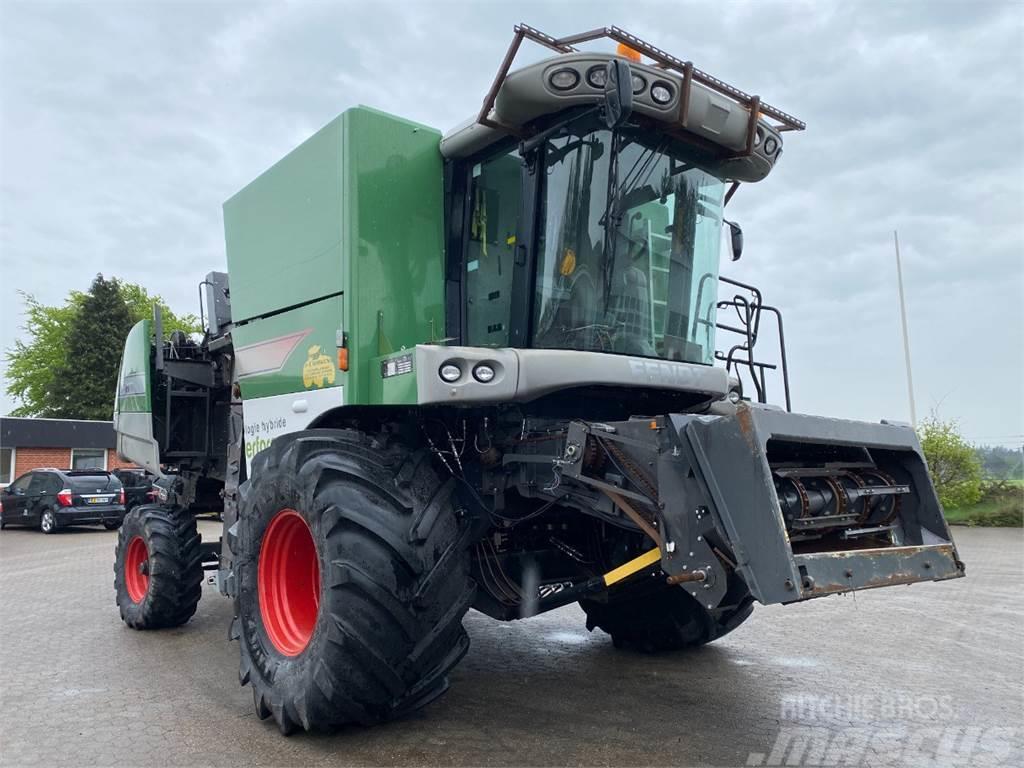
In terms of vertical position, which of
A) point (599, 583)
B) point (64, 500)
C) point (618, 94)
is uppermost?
point (618, 94)

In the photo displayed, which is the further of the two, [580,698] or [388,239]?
[580,698]

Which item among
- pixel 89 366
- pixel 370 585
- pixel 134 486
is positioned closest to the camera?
pixel 370 585

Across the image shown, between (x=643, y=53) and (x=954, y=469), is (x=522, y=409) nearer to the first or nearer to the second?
(x=643, y=53)

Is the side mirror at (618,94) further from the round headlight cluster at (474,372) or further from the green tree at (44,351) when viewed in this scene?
the green tree at (44,351)

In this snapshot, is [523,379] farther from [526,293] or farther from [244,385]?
[244,385]

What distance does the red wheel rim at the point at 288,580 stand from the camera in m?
4.50

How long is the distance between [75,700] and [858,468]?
4.68m

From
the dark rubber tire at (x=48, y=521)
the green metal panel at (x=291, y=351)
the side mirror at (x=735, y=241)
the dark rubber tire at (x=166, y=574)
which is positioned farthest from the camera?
the dark rubber tire at (x=48, y=521)

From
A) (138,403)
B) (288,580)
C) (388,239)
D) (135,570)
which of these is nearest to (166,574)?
(135,570)

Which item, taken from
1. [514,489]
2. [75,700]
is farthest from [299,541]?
[75,700]

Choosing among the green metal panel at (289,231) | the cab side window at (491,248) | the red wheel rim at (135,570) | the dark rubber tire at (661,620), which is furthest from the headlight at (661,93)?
the red wheel rim at (135,570)

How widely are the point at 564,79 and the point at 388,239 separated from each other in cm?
129

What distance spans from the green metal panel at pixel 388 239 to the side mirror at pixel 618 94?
4.30 ft

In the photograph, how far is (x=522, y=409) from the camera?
170 inches
